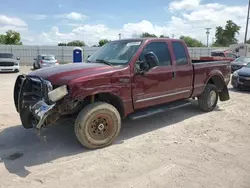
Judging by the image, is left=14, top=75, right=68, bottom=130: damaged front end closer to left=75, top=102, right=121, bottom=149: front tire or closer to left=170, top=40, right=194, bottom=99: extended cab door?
left=75, top=102, right=121, bottom=149: front tire

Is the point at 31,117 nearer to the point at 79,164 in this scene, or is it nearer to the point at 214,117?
the point at 79,164

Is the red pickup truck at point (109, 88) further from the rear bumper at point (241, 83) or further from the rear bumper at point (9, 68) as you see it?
the rear bumper at point (9, 68)

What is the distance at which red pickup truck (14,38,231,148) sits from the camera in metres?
4.31

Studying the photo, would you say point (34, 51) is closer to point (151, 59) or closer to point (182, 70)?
point (182, 70)

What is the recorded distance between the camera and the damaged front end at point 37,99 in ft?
13.4

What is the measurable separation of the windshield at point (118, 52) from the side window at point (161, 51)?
271 millimetres

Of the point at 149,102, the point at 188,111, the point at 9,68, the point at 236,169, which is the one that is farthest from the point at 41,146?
the point at 9,68

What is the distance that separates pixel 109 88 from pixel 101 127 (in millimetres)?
717

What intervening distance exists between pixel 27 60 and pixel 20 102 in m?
28.7

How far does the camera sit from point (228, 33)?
220 feet

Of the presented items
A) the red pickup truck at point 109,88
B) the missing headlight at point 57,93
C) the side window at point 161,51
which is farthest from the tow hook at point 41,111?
the side window at point 161,51

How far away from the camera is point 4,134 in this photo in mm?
5441

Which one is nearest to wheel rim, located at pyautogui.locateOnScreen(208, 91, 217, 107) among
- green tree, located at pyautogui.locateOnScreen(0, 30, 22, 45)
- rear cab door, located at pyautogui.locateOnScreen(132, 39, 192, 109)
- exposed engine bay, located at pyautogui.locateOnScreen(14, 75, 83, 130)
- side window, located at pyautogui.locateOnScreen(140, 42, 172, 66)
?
rear cab door, located at pyautogui.locateOnScreen(132, 39, 192, 109)

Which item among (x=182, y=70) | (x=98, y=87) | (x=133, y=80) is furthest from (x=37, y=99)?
(x=182, y=70)
